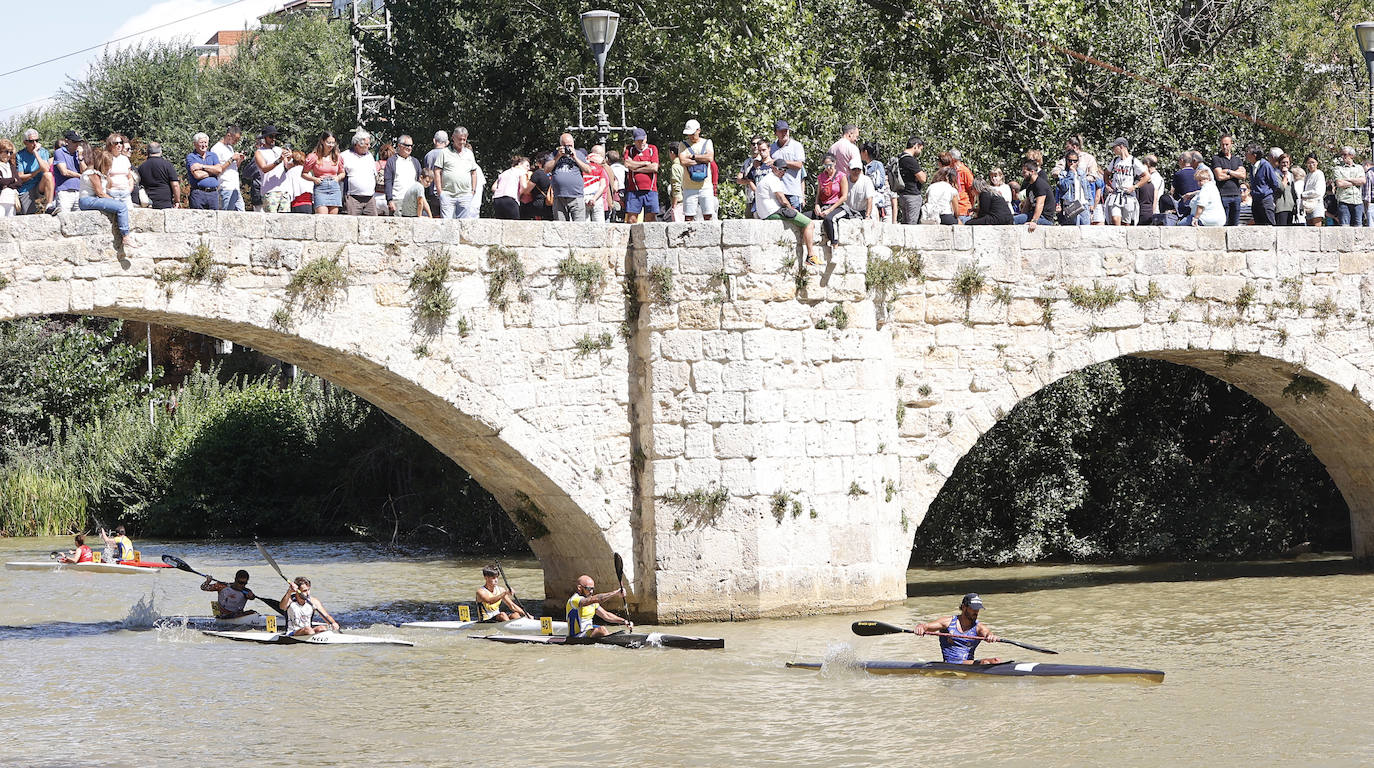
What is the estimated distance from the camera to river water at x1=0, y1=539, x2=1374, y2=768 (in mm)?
10281

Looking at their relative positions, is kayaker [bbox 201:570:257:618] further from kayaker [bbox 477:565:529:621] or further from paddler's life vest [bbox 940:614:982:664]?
paddler's life vest [bbox 940:614:982:664]

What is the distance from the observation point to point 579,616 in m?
13.8

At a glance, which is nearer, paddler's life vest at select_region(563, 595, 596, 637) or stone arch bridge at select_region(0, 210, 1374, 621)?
stone arch bridge at select_region(0, 210, 1374, 621)

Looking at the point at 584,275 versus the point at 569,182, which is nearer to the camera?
the point at 584,275

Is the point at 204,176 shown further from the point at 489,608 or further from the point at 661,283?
the point at 489,608

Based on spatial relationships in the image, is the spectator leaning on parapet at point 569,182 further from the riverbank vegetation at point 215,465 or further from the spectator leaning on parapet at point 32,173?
the riverbank vegetation at point 215,465

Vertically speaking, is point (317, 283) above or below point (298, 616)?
above

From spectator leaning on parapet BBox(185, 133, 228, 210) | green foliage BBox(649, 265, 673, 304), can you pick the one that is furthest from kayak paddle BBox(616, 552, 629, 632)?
spectator leaning on parapet BBox(185, 133, 228, 210)

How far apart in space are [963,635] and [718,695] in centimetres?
198

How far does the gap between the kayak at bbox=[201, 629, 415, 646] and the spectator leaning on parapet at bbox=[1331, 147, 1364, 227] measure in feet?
34.0

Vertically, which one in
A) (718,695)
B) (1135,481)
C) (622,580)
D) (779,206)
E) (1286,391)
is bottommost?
(718,695)

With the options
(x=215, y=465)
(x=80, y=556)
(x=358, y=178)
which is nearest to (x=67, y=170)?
(x=358, y=178)

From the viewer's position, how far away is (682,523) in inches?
549

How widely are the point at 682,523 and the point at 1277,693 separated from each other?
4863 mm
